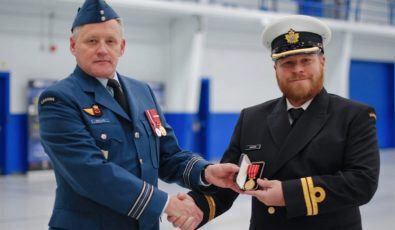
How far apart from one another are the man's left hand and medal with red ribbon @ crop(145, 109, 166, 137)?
343 mm

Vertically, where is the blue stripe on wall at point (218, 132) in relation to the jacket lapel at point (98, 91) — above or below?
below

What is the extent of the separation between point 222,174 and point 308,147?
20.8 inches

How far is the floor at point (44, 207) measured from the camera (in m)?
5.75

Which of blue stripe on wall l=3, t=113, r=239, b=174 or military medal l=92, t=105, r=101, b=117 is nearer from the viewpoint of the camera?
military medal l=92, t=105, r=101, b=117

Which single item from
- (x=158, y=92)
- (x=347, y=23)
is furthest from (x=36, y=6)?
(x=347, y=23)

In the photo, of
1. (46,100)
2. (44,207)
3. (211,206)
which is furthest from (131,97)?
(44,207)

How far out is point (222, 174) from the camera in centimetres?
240

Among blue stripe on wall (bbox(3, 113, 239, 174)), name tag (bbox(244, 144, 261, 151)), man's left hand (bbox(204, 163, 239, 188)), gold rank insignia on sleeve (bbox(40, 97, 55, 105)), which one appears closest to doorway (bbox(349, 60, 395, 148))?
blue stripe on wall (bbox(3, 113, 239, 174))

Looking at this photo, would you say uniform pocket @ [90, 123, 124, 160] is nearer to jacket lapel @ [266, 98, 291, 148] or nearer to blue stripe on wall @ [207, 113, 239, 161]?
jacket lapel @ [266, 98, 291, 148]

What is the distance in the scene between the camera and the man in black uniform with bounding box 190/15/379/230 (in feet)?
6.37

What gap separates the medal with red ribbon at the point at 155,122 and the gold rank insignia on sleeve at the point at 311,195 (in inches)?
34.5

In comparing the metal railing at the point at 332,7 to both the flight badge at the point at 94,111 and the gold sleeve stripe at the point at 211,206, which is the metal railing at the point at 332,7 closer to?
the gold sleeve stripe at the point at 211,206

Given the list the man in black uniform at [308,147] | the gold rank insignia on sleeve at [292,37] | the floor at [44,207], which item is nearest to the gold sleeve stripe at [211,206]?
the man in black uniform at [308,147]

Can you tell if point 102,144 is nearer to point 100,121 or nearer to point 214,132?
point 100,121
